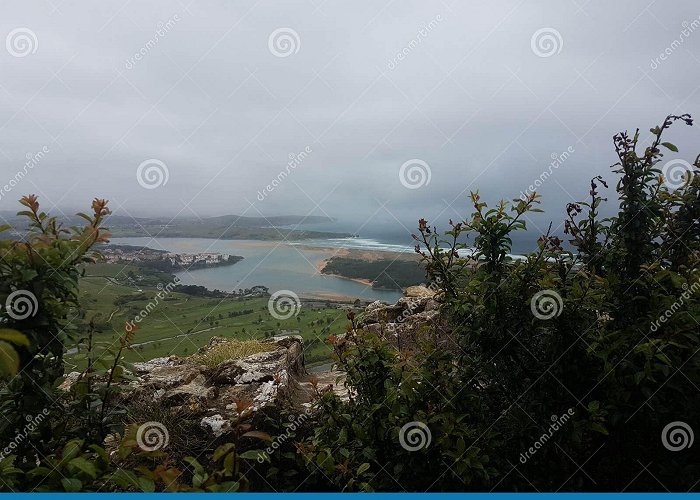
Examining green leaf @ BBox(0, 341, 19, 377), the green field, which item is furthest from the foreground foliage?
green leaf @ BBox(0, 341, 19, 377)

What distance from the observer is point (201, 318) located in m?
6.45

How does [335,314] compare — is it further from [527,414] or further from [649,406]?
[649,406]

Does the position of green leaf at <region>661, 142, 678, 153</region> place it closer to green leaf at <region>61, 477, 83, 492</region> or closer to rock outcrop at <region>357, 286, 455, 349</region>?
rock outcrop at <region>357, 286, 455, 349</region>

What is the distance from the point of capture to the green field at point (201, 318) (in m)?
4.51

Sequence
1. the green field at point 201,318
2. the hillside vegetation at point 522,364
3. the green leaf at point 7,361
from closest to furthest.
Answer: the green leaf at point 7,361, the hillside vegetation at point 522,364, the green field at point 201,318

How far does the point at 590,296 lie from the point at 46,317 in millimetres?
3272

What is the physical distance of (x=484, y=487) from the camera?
305 cm

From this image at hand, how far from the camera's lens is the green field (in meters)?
4.51

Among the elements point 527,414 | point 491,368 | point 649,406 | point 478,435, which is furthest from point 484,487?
point 649,406

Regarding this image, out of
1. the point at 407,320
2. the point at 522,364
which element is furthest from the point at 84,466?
the point at 407,320

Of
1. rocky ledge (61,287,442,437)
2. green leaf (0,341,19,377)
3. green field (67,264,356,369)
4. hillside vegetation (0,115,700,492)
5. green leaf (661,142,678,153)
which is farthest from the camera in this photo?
green field (67,264,356,369)

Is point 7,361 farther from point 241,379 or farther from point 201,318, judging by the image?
point 201,318

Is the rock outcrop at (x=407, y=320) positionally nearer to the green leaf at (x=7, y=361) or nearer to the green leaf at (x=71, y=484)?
the green leaf at (x=71, y=484)

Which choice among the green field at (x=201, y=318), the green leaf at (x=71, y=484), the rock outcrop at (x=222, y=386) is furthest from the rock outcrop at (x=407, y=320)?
the green leaf at (x=71, y=484)
